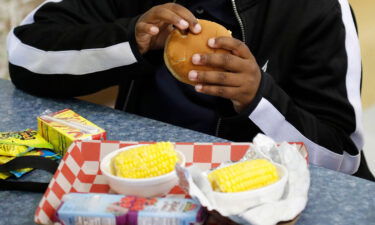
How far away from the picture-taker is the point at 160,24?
138cm

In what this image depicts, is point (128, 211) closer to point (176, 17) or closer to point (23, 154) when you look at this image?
point (23, 154)

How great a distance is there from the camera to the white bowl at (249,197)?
83cm

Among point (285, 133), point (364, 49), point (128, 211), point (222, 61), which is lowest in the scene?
point (364, 49)

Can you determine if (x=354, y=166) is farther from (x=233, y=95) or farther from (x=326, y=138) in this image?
(x=233, y=95)

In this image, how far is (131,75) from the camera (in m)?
1.49

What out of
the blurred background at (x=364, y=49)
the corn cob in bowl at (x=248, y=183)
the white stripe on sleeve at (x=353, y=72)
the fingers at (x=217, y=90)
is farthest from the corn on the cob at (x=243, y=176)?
the blurred background at (x=364, y=49)

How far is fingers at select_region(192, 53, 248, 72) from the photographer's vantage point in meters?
1.20

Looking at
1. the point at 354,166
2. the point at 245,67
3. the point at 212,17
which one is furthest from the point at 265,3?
the point at 354,166

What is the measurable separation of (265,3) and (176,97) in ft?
1.26

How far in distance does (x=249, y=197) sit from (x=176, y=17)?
58cm

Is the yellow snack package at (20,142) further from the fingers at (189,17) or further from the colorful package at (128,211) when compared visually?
the fingers at (189,17)

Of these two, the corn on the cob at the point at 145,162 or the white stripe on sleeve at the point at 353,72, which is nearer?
the corn on the cob at the point at 145,162

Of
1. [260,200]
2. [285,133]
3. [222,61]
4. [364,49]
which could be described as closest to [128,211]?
[260,200]

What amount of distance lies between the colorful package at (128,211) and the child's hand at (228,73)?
1.41ft
